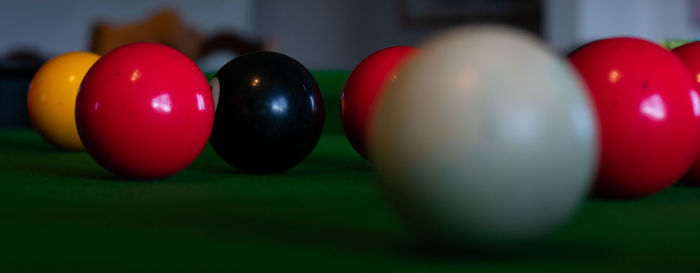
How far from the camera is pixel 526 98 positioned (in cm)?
91

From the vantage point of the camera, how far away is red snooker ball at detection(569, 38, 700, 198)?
1394mm

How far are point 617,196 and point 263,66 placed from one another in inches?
35.1

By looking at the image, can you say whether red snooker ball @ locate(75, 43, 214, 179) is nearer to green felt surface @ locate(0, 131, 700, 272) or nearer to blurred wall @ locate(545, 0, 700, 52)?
green felt surface @ locate(0, 131, 700, 272)

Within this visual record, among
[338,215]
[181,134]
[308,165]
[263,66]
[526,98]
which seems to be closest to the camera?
[526,98]

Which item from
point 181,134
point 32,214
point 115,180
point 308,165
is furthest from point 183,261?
point 308,165

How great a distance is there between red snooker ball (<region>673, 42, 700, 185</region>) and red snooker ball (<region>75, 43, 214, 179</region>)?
43.0 inches

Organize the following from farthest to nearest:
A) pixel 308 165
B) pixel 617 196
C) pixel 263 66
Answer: pixel 308 165, pixel 263 66, pixel 617 196

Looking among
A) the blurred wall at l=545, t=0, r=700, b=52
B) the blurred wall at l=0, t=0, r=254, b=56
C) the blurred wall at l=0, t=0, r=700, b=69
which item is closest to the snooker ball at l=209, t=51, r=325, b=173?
the blurred wall at l=545, t=0, r=700, b=52

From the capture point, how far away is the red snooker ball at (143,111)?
169cm

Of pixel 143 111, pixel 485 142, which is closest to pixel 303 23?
pixel 143 111

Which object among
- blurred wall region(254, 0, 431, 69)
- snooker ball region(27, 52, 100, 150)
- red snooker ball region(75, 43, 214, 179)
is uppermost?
red snooker ball region(75, 43, 214, 179)

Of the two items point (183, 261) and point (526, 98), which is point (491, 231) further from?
point (183, 261)

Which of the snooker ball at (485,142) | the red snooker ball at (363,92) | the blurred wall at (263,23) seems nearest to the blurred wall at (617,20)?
the blurred wall at (263,23)

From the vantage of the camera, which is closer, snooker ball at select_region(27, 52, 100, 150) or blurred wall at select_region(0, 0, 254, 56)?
snooker ball at select_region(27, 52, 100, 150)
